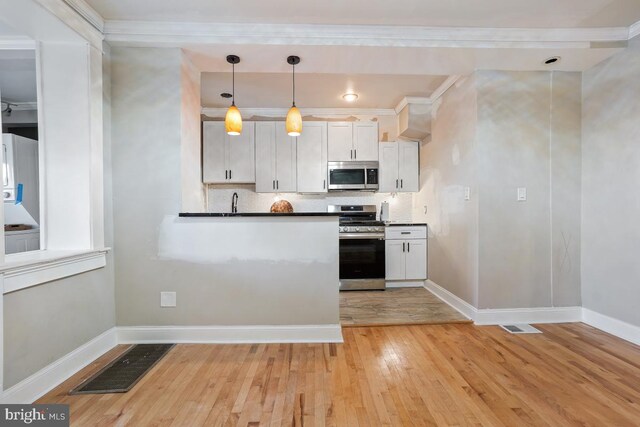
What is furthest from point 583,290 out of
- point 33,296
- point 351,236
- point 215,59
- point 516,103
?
point 33,296

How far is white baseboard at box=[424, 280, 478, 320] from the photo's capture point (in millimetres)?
2786

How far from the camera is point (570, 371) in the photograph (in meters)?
1.91

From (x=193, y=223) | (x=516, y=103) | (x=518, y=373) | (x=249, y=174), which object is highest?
(x=516, y=103)

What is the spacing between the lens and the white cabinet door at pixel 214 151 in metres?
4.16

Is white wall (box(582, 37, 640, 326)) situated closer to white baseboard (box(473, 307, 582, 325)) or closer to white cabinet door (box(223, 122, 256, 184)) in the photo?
white baseboard (box(473, 307, 582, 325))

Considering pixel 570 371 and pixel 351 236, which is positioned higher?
pixel 351 236

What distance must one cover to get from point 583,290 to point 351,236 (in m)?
2.39

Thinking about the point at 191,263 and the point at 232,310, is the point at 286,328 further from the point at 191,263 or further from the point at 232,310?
the point at 191,263

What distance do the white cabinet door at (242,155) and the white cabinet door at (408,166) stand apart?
2.17 m

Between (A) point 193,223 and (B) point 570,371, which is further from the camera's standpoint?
(A) point 193,223

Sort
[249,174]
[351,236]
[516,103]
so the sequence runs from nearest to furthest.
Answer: [516,103] → [351,236] → [249,174]

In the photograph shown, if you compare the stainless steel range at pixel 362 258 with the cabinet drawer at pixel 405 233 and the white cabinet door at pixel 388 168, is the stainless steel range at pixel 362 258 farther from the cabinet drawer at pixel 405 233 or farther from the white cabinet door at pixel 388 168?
the white cabinet door at pixel 388 168

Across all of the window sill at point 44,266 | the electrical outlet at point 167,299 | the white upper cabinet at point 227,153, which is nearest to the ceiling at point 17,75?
the white upper cabinet at point 227,153

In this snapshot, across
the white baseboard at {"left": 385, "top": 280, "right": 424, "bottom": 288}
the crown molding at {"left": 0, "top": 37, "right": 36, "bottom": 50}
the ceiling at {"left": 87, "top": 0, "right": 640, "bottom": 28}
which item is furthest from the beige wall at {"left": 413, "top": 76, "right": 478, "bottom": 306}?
the crown molding at {"left": 0, "top": 37, "right": 36, "bottom": 50}
